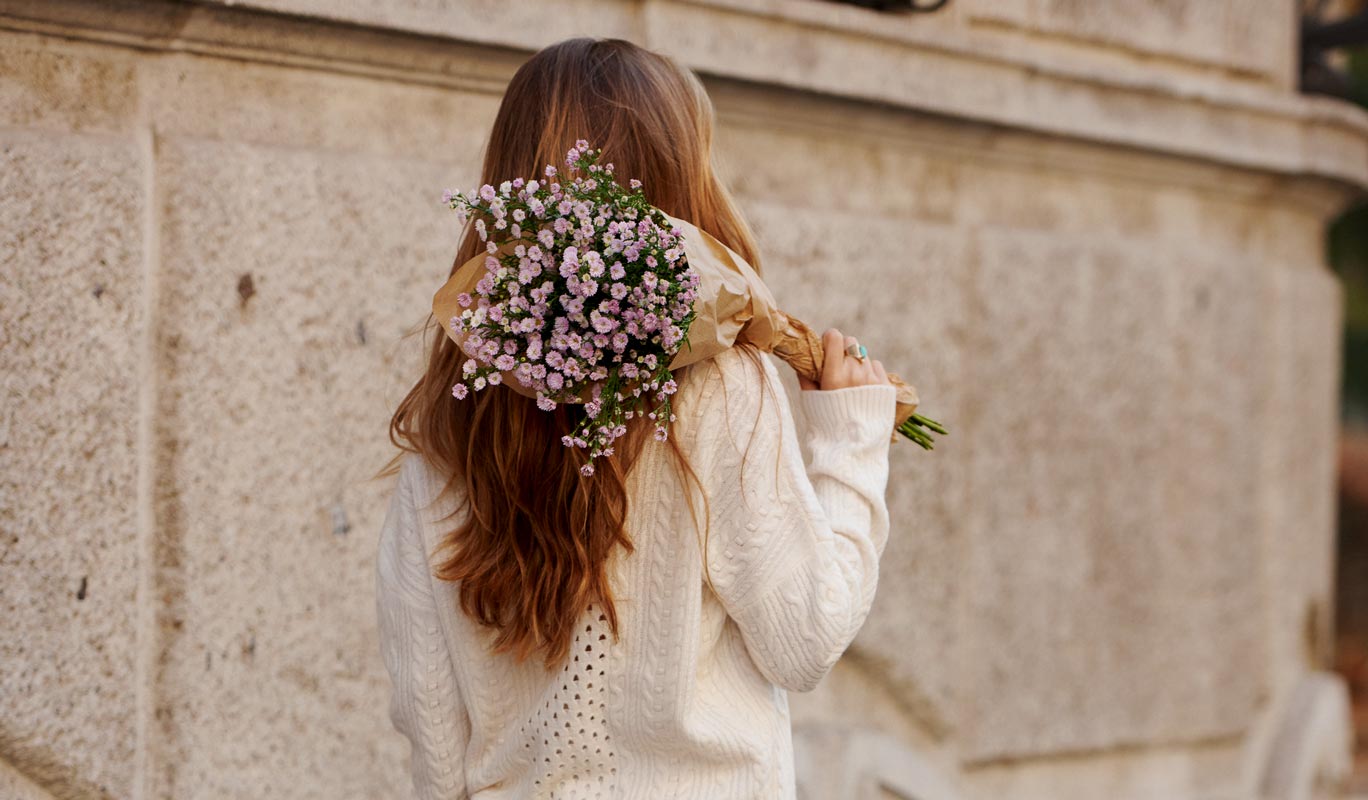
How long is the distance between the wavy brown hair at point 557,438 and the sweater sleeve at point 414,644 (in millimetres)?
75

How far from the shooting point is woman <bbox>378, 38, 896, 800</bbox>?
2.09 meters

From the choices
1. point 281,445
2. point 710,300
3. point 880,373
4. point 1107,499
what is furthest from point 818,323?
point 710,300

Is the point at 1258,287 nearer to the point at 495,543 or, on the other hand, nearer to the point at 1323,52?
the point at 1323,52

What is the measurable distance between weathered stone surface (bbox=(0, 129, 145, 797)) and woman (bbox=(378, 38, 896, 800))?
945mm

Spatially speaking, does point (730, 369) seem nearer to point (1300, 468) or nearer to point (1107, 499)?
point (1107, 499)

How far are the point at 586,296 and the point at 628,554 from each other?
430mm

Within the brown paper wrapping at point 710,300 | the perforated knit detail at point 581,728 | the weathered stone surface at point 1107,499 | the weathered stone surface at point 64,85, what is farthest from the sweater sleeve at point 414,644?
the weathered stone surface at point 1107,499

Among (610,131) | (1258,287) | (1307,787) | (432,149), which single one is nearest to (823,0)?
(432,149)

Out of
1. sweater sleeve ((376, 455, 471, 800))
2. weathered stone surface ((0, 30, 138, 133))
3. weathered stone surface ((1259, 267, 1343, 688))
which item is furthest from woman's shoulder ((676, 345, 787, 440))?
weathered stone surface ((1259, 267, 1343, 688))

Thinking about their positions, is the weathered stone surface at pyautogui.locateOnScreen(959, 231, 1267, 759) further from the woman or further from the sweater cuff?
the woman

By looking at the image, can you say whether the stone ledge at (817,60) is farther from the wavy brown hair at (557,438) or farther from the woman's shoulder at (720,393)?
the woman's shoulder at (720,393)

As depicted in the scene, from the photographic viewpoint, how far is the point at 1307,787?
553cm

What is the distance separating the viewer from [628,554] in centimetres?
212

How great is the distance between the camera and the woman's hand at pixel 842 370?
7.66 feet
